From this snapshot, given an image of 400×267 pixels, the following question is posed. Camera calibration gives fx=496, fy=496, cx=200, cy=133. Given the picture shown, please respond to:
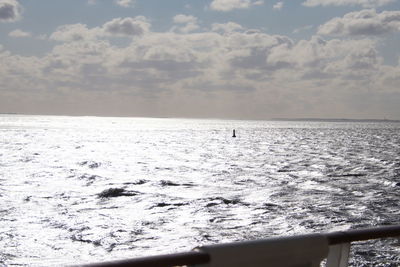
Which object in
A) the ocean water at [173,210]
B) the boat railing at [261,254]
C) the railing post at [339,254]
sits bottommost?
the ocean water at [173,210]

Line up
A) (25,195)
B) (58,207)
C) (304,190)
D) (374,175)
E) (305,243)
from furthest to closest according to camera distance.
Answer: (374,175), (304,190), (25,195), (58,207), (305,243)

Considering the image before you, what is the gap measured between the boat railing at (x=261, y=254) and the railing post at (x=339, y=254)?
5cm

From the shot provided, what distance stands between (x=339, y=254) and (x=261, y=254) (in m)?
0.88

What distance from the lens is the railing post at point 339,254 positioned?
3322 mm

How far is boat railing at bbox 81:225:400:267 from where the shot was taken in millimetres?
2496

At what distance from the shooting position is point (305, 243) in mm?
2898

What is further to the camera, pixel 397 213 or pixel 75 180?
pixel 75 180

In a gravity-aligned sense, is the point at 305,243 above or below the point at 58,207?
above

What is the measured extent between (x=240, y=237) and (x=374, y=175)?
110ft

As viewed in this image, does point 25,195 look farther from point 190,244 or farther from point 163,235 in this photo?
point 190,244

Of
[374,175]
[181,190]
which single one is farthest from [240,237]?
[374,175]

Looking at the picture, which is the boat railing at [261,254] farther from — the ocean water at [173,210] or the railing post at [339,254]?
the ocean water at [173,210]

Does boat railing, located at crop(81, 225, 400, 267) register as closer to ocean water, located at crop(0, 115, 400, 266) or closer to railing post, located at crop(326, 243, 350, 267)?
railing post, located at crop(326, 243, 350, 267)

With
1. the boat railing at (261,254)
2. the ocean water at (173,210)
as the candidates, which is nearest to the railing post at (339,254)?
the boat railing at (261,254)
